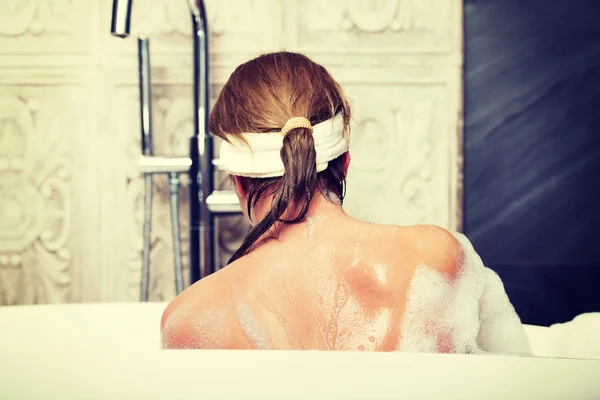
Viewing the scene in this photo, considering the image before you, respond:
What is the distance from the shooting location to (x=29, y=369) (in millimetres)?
707

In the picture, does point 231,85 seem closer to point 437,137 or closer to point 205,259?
point 205,259

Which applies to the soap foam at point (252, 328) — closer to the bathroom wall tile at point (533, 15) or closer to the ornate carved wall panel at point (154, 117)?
the ornate carved wall panel at point (154, 117)

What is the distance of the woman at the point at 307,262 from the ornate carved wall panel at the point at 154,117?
0.61m

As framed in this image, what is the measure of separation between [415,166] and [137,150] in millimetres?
A: 686

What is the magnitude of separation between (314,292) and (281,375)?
180 mm

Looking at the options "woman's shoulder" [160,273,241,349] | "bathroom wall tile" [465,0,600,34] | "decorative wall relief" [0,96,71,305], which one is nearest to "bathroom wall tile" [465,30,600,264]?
"bathroom wall tile" [465,0,600,34]

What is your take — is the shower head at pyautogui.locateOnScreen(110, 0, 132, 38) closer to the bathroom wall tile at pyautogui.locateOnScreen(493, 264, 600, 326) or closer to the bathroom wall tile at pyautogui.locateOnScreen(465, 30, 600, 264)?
the bathroom wall tile at pyautogui.locateOnScreen(465, 30, 600, 264)

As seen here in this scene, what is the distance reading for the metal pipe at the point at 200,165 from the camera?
1.32 m

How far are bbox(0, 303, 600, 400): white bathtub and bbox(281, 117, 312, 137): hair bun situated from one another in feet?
0.99

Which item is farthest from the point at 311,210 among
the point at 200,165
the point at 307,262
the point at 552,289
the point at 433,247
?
the point at 552,289

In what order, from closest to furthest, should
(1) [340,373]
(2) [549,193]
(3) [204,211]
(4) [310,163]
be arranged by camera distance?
(1) [340,373] → (4) [310,163] → (3) [204,211] → (2) [549,193]

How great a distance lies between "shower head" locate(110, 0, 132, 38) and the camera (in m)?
1.15

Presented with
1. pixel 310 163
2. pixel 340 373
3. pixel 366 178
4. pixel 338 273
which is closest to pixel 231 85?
pixel 310 163

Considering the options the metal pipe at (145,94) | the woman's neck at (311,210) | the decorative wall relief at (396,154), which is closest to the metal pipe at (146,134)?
the metal pipe at (145,94)
